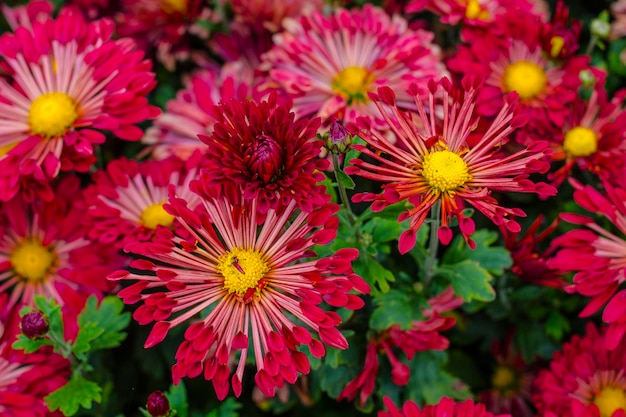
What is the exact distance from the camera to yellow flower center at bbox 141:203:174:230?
1.09m

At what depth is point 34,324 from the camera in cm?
89

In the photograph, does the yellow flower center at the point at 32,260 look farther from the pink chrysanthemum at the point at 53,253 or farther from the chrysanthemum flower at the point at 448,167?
the chrysanthemum flower at the point at 448,167

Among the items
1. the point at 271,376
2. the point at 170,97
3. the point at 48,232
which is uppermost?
the point at 170,97

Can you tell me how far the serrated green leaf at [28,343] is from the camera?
0.94 meters

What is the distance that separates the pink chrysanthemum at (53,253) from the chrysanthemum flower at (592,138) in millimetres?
774

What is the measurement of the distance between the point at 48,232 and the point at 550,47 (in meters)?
0.94

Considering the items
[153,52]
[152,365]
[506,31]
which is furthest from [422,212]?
[153,52]

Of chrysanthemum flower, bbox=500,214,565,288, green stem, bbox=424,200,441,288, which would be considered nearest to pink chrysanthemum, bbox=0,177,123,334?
green stem, bbox=424,200,441,288

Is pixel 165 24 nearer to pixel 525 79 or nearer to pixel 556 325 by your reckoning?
pixel 525 79

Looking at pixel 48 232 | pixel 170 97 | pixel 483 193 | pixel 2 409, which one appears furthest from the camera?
pixel 170 97

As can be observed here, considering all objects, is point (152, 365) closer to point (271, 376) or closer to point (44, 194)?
point (44, 194)

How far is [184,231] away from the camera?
0.84 meters

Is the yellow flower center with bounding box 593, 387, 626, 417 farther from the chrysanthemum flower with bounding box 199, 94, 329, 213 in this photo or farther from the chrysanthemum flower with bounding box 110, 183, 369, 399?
the chrysanthemum flower with bounding box 199, 94, 329, 213

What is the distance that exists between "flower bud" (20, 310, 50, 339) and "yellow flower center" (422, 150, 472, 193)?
0.55m
